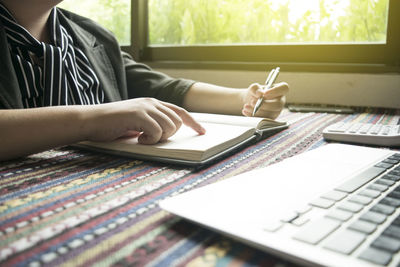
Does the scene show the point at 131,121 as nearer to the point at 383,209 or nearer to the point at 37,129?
the point at 37,129

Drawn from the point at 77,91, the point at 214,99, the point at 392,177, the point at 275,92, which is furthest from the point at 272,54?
the point at 392,177

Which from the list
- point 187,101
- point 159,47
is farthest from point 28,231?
point 159,47

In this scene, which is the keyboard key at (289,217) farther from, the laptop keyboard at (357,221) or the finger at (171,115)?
the finger at (171,115)

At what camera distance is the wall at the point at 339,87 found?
49.0 inches

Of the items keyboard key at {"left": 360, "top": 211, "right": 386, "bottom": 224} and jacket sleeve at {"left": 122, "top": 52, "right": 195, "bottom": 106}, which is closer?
keyboard key at {"left": 360, "top": 211, "right": 386, "bottom": 224}

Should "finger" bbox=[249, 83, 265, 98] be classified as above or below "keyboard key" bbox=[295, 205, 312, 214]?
above

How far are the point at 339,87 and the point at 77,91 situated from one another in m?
0.94

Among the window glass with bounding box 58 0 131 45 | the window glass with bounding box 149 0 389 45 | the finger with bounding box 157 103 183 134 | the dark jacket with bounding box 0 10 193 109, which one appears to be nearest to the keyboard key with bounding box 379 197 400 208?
the finger with bounding box 157 103 183 134

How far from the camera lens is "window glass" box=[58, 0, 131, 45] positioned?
73.0 inches

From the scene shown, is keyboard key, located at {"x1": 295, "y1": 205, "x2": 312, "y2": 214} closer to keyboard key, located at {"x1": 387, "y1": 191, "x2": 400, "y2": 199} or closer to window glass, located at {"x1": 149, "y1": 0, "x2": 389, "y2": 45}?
keyboard key, located at {"x1": 387, "y1": 191, "x2": 400, "y2": 199}

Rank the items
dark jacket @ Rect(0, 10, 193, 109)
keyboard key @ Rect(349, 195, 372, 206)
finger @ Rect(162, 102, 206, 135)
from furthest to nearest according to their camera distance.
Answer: dark jacket @ Rect(0, 10, 193, 109)
finger @ Rect(162, 102, 206, 135)
keyboard key @ Rect(349, 195, 372, 206)

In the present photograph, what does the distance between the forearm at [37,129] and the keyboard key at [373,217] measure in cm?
41

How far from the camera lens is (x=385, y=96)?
125 centimetres

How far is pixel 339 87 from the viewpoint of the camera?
4.33 ft
